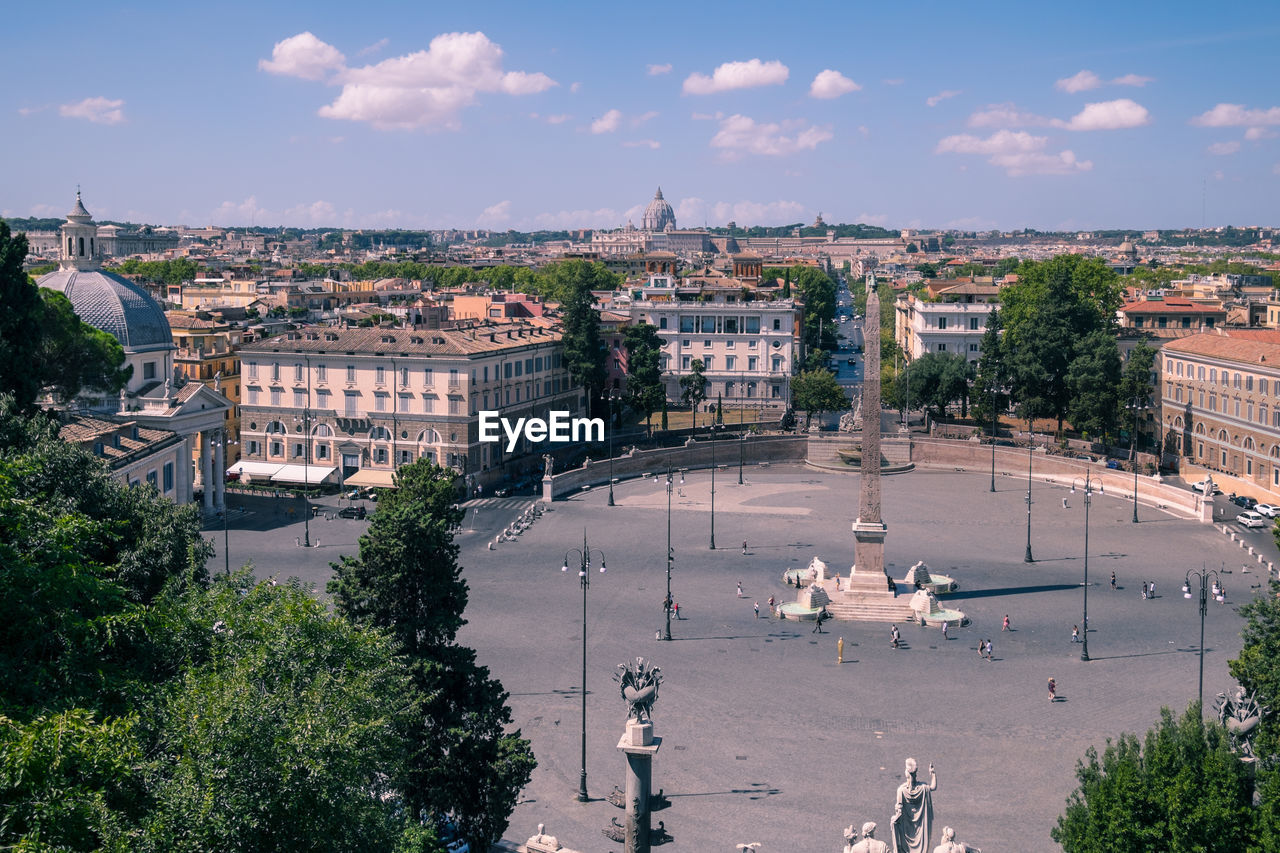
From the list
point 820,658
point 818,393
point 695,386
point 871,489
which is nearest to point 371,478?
point 871,489

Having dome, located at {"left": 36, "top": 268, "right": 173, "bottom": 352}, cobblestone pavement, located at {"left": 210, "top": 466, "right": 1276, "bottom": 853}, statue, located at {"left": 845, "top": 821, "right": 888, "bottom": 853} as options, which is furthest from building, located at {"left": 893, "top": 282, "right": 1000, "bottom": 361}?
statue, located at {"left": 845, "top": 821, "right": 888, "bottom": 853}

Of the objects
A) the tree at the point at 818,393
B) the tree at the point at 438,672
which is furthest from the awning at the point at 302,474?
the tree at the point at 438,672

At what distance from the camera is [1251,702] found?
73.6ft

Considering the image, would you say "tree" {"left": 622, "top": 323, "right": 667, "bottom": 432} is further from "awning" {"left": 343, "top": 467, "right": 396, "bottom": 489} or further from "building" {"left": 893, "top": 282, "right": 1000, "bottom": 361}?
"building" {"left": 893, "top": 282, "right": 1000, "bottom": 361}

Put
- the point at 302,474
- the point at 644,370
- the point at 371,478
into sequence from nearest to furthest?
the point at 371,478 < the point at 302,474 < the point at 644,370

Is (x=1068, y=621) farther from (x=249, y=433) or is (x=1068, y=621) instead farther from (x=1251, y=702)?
(x=249, y=433)

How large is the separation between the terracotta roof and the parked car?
380 inches

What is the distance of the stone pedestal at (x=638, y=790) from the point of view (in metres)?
22.2

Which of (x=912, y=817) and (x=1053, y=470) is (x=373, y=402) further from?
(x=912, y=817)

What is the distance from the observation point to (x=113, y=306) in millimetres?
61250

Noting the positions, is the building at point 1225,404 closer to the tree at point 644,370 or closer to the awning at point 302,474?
the tree at point 644,370

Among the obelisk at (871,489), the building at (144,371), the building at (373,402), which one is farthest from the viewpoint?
the building at (373,402)

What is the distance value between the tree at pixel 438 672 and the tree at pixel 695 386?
58.0 meters

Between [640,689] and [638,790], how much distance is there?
183 centimetres
